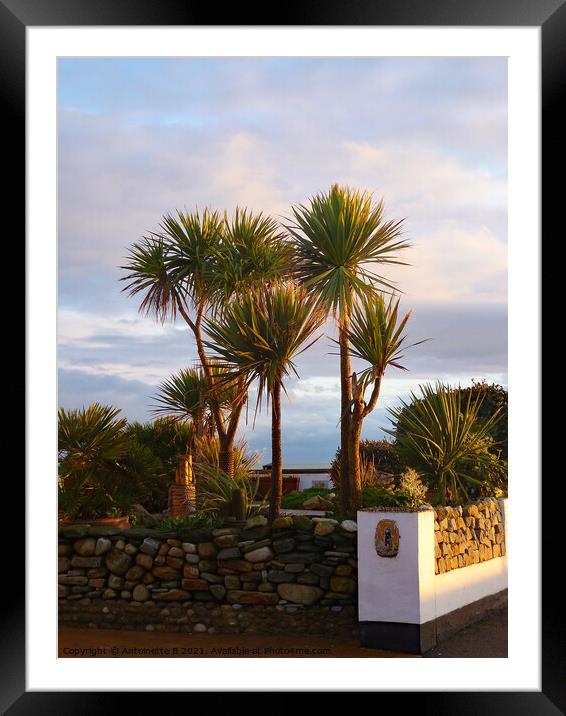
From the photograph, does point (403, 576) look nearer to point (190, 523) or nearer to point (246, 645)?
point (246, 645)

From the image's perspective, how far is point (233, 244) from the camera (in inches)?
411

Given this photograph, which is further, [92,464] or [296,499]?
[296,499]

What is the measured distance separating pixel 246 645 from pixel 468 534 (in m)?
2.13

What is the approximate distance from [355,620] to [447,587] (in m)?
0.77

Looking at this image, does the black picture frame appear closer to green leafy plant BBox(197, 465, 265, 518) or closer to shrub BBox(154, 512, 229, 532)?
shrub BBox(154, 512, 229, 532)

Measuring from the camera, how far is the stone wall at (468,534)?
6.87 meters

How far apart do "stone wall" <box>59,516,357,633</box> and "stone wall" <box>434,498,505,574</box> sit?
683mm

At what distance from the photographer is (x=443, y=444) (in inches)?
327

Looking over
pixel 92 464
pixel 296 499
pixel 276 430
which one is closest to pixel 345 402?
pixel 276 430

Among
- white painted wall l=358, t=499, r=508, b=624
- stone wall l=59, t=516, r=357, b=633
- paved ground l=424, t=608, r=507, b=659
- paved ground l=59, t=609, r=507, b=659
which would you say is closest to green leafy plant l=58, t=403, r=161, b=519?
stone wall l=59, t=516, r=357, b=633
